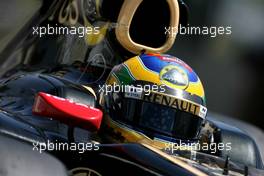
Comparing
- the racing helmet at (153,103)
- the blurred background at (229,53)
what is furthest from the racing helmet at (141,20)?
the blurred background at (229,53)

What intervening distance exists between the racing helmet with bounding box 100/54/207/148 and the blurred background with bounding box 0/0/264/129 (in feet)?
14.2

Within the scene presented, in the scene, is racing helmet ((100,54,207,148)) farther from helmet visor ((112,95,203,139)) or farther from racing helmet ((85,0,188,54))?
racing helmet ((85,0,188,54))

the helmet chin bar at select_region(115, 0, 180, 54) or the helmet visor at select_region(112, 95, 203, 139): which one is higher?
the helmet chin bar at select_region(115, 0, 180, 54)

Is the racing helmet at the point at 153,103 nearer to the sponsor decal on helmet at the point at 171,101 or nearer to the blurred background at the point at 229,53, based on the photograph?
the sponsor decal on helmet at the point at 171,101

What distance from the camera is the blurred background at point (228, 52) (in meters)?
7.86

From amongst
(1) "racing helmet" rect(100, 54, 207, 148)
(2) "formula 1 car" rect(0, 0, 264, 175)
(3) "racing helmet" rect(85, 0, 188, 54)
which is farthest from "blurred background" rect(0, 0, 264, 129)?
(1) "racing helmet" rect(100, 54, 207, 148)

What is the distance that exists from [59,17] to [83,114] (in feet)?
5.85

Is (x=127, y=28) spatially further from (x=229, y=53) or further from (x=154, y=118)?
(x=229, y=53)

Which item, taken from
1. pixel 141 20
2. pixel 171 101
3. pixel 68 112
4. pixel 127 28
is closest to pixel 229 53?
pixel 141 20

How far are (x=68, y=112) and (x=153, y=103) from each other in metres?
0.69

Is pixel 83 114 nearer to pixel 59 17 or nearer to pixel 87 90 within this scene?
pixel 87 90

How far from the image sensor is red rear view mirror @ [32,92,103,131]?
2564 mm

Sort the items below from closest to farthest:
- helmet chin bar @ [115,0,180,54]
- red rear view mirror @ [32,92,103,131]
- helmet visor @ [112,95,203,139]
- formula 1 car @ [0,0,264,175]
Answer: formula 1 car @ [0,0,264,175], red rear view mirror @ [32,92,103,131], helmet visor @ [112,95,203,139], helmet chin bar @ [115,0,180,54]

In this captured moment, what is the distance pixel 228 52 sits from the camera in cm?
813
